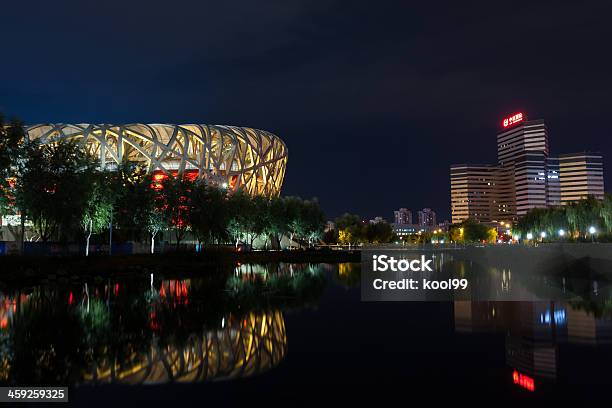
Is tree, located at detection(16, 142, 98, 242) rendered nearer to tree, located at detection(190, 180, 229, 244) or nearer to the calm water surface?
tree, located at detection(190, 180, 229, 244)

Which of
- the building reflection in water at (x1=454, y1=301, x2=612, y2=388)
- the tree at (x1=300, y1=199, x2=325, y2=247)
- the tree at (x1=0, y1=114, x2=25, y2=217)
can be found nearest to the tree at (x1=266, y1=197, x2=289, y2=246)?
→ the tree at (x1=300, y1=199, x2=325, y2=247)

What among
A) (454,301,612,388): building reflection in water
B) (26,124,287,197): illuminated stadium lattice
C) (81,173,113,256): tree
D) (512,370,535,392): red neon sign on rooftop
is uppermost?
(26,124,287,197): illuminated stadium lattice

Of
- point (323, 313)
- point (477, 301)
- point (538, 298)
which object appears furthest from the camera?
point (538, 298)

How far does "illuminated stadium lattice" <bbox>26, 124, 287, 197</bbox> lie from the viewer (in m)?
89.1

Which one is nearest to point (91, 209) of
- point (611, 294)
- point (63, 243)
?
point (63, 243)

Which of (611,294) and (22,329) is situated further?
(611,294)

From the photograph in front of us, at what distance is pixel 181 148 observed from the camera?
312ft

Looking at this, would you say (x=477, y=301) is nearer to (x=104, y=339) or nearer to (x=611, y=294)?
(x=611, y=294)

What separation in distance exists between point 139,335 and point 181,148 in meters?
83.6

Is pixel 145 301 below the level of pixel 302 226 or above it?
below

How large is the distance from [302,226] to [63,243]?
1578 inches

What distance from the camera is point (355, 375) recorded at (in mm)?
11203

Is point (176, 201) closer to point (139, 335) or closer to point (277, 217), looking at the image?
point (277, 217)

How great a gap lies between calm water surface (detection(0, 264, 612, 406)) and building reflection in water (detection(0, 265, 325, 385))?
45 millimetres
